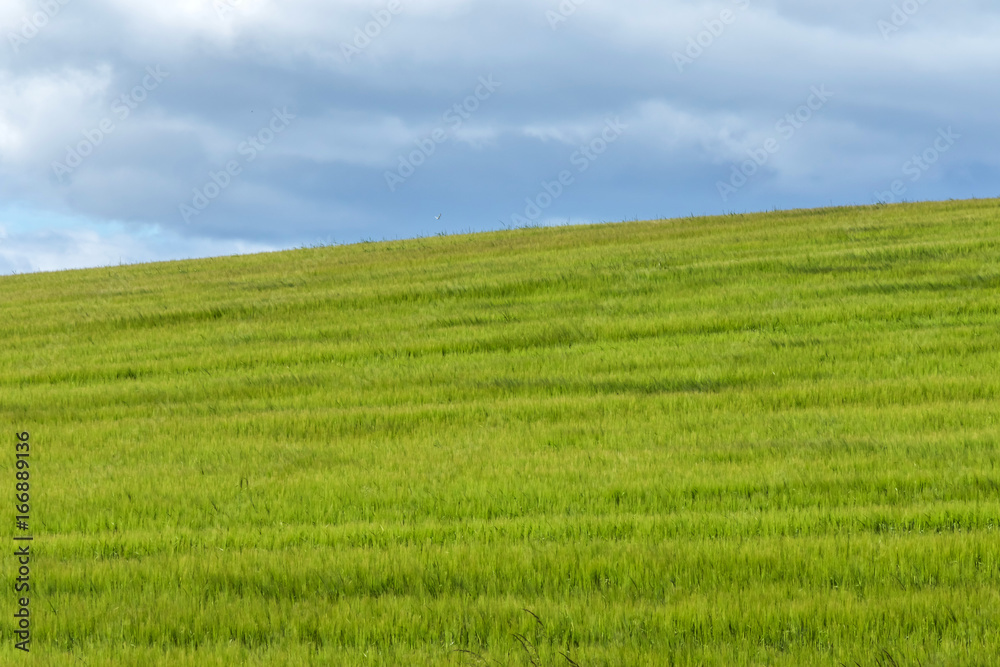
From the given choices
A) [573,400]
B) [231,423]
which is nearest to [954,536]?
[573,400]

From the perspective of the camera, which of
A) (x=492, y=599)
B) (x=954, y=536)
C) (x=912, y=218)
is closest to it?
(x=492, y=599)

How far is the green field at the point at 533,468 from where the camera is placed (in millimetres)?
5410

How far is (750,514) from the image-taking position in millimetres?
7230

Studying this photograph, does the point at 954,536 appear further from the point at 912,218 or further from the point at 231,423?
the point at 912,218

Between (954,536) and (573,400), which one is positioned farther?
(573,400)

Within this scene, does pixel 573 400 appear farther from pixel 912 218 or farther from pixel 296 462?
pixel 912 218

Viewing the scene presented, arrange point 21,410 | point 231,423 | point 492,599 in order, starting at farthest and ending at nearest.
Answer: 1. point 21,410
2. point 231,423
3. point 492,599

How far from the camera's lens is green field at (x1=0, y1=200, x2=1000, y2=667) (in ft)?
17.7

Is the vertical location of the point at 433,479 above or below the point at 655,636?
above

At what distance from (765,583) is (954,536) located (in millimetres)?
1668

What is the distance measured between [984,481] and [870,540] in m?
2.12

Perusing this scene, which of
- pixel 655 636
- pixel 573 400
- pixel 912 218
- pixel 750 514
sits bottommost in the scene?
pixel 655 636

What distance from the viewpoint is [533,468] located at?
8.93m

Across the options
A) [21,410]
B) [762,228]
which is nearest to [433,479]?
[21,410]
